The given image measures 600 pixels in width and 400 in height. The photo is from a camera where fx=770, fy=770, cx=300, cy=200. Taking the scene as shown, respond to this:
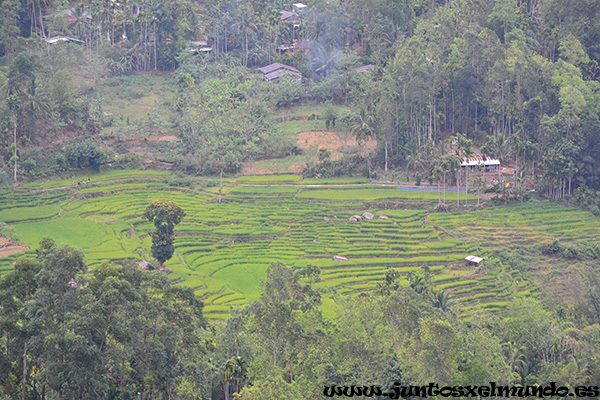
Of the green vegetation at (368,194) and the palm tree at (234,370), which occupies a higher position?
the green vegetation at (368,194)

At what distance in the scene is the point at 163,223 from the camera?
4566 centimetres

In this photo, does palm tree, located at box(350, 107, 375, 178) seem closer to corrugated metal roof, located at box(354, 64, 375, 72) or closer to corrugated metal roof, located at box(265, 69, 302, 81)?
corrugated metal roof, located at box(354, 64, 375, 72)

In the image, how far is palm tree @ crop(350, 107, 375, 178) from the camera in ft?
206

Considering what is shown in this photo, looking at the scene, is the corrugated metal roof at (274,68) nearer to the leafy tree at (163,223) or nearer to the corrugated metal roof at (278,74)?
the corrugated metal roof at (278,74)

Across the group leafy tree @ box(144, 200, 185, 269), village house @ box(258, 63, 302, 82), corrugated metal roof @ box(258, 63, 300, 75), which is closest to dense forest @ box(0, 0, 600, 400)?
corrugated metal roof @ box(258, 63, 300, 75)

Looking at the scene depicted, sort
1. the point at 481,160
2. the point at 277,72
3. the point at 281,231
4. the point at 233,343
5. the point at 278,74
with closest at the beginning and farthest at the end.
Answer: the point at 233,343 < the point at 281,231 < the point at 481,160 < the point at 278,74 < the point at 277,72

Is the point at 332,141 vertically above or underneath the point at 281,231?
above

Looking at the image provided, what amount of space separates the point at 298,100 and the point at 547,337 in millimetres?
46090

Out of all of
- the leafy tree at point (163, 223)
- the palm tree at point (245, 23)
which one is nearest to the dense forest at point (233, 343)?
the leafy tree at point (163, 223)

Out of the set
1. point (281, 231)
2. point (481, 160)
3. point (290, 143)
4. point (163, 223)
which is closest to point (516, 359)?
point (163, 223)

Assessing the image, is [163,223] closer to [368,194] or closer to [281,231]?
[281,231]

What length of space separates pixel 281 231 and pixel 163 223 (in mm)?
11249

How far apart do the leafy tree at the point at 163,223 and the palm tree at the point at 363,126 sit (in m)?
21.7

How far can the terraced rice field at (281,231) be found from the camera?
1869 inches
